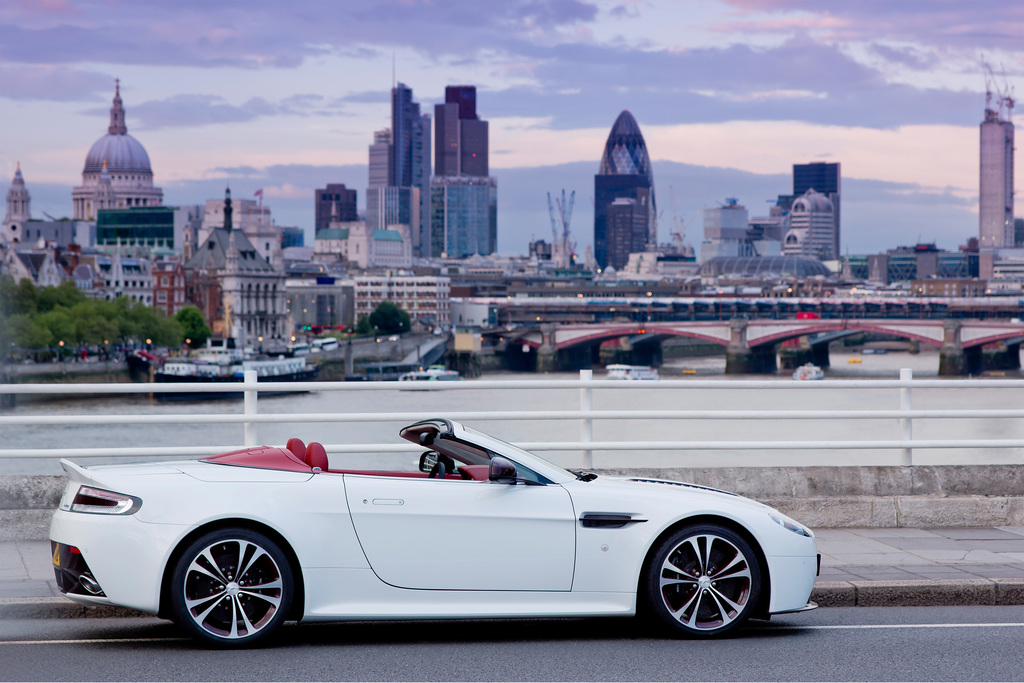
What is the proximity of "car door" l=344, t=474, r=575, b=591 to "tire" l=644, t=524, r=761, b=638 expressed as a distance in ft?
1.56

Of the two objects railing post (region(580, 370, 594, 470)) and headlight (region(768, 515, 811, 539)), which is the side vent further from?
railing post (region(580, 370, 594, 470))

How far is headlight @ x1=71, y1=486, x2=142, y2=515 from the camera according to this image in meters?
5.66

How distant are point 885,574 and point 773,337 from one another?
278 ft

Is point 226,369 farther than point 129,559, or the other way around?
point 226,369

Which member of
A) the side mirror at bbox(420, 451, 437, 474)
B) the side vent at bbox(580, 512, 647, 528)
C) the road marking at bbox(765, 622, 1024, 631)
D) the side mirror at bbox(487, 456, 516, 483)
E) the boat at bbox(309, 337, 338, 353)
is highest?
the side mirror at bbox(487, 456, 516, 483)

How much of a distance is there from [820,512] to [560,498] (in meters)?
3.95

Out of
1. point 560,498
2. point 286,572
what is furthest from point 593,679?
point 286,572

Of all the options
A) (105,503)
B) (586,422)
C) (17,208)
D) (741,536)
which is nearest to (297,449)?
(105,503)

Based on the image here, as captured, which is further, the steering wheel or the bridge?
the bridge

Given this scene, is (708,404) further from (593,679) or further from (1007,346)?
(593,679)

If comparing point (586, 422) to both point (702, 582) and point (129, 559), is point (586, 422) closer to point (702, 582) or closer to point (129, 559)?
point (702, 582)

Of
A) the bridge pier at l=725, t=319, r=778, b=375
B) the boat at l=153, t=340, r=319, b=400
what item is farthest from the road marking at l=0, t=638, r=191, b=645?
the bridge pier at l=725, t=319, r=778, b=375

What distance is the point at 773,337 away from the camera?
90.4 m

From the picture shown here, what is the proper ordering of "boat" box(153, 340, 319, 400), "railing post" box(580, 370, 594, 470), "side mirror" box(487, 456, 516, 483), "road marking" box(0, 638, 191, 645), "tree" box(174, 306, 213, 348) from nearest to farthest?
"side mirror" box(487, 456, 516, 483)
"road marking" box(0, 638, 191, 645)
"railing post" box(580, 370, 594, 470)
"boat" box(153, 340, 319, 400)
"tree" box(174, 306, 213, 348)
